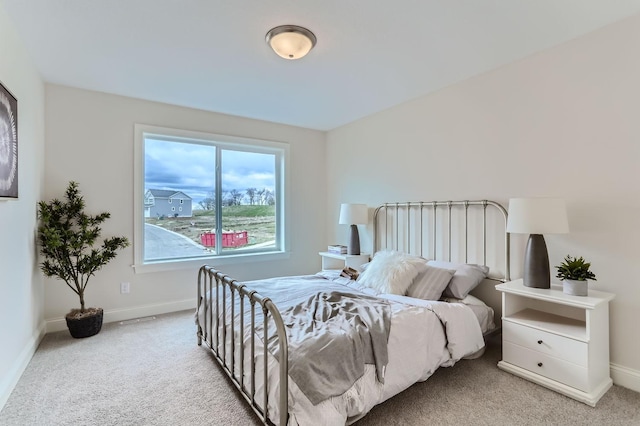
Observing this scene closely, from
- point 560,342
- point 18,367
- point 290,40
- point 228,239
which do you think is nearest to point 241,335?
point 18,367

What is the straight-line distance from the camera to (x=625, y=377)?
6.98 ft

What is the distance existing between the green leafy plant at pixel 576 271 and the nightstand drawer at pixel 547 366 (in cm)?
57

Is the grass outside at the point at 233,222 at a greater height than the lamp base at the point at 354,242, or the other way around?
the grass outside at the point at 233,222

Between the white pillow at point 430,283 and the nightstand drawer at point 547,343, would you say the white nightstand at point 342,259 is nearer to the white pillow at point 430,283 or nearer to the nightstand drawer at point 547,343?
→ the white pillow at point 430,283

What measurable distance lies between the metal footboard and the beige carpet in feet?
0.52

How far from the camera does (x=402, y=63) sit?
2.68 meters

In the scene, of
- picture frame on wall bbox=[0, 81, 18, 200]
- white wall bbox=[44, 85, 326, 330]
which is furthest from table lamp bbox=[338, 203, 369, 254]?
picture frame on wall bbox=[0, 81, 18, 200]

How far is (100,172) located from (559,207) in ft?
14.1

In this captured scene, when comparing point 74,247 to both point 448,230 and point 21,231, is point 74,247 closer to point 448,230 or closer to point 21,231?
point 21,231

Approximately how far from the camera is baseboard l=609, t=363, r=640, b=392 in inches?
82.1

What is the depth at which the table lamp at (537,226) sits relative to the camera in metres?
2.16

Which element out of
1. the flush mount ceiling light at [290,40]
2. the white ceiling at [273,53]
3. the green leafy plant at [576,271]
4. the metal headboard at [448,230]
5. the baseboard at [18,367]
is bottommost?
the baseboard at [18,367]

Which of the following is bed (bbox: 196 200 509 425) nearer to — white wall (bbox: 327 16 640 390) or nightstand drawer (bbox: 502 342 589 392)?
nightstand drawer (bbox: 502 342 589 392)

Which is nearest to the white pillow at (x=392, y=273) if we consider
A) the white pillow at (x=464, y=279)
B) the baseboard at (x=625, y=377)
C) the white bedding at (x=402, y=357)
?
the white bedding at (x=402, y=357)
